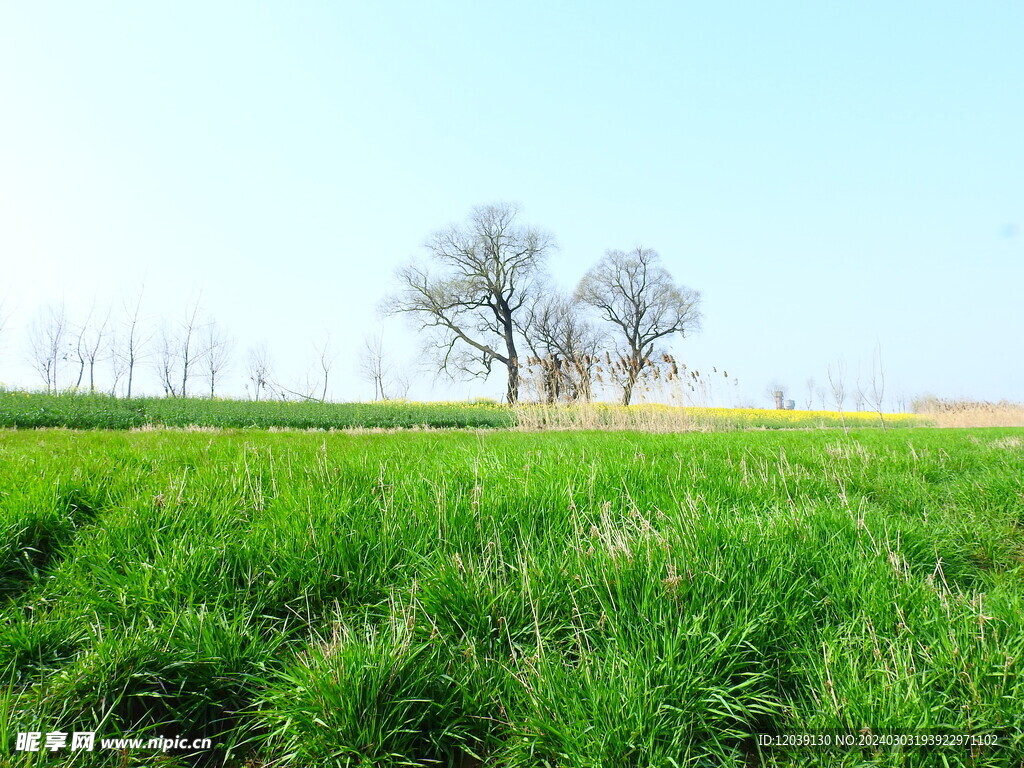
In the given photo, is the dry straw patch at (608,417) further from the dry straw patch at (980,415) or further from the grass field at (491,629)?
the dry straw patch at (980,415)

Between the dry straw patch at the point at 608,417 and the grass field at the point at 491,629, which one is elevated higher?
the dry straw patch at the point at 608,417

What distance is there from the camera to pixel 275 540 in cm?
261

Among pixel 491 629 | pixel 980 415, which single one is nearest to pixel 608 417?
pixel 491 629

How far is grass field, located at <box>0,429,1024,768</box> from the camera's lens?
160cm

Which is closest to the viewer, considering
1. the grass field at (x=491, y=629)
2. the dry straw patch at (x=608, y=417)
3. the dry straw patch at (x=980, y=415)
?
the grass field at (x=491, y=629)

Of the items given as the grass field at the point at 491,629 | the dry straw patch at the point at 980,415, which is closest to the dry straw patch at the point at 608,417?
the grass field at the point at 491,629

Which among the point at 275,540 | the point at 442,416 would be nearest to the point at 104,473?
the point at 275,540

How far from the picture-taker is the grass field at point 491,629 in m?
1.60

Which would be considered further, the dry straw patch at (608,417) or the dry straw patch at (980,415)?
the dry straw patch at (980,415)

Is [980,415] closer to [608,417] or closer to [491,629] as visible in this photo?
[608,417]

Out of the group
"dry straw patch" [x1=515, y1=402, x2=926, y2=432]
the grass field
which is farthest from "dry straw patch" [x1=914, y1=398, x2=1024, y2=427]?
the grass field

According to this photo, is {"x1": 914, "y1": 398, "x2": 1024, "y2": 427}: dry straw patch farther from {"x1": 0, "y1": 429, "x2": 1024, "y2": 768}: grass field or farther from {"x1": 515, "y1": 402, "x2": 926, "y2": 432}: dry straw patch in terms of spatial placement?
{"x1": 0, "y1": 429, "x2": 1024, "y2": 768}: grass field

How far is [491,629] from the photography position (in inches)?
81.1

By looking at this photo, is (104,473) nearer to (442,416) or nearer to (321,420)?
(321,420)
